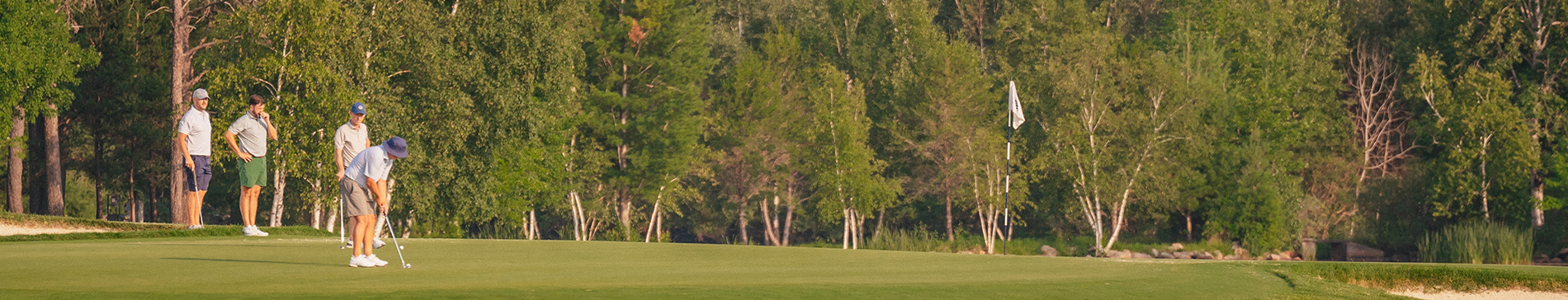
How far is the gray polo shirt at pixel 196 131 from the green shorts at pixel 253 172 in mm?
538

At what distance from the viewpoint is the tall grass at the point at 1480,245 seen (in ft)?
143

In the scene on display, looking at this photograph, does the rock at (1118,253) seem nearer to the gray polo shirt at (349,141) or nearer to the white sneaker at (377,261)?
the gray polo shirt at (349,141)

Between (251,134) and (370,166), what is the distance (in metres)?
5.01

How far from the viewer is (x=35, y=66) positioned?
1522 inches

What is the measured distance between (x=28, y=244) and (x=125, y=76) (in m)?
34.9

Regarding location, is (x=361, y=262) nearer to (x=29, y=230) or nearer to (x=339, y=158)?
(x=339, y=158)

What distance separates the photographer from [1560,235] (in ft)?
151

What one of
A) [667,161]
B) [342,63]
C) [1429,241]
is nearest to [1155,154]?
[1429,241]

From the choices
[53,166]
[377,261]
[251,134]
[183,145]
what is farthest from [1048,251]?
[377,261]

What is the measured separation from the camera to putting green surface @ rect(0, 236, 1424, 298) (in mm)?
10984

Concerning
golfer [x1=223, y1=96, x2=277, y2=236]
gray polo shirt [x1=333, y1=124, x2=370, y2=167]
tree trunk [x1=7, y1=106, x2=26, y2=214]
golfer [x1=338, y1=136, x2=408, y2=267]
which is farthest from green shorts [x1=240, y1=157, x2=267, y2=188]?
tree trunk [x1=7, y1=106, x2=26, y2=214]

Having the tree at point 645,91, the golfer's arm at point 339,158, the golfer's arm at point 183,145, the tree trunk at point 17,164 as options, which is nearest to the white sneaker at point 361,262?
the golfer's arm at point 339,158

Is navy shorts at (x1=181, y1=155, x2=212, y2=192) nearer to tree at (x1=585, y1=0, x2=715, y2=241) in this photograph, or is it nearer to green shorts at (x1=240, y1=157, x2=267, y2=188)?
green shorts at (x1=240, y1=157, x2=267, y2=188)

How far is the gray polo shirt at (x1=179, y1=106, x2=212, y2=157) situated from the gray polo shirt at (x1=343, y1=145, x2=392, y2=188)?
4935 mm
